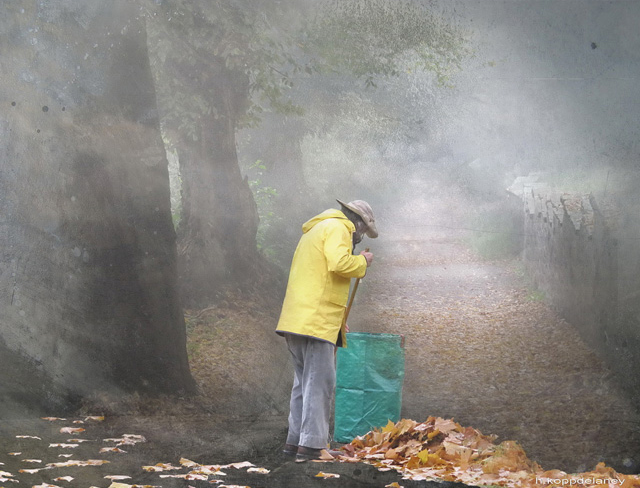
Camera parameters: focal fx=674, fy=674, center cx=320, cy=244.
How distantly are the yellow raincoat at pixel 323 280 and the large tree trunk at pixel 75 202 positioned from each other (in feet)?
5.65

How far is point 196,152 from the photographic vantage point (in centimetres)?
593

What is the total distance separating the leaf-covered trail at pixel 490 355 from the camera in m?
4.71

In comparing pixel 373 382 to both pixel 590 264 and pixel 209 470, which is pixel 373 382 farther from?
pixel 590 264

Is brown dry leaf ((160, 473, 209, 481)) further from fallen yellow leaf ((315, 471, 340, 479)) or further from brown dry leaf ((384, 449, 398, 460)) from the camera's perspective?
brown dry leaf ((384, 449, 398, 460))

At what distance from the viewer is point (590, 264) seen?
5.08 metres

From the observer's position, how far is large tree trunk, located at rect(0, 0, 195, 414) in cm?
489

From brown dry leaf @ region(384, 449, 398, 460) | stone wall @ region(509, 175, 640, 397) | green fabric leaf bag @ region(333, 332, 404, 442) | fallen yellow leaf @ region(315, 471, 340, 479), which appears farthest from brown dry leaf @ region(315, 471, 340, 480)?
stone wall @ region(509, 175, 640, 397)

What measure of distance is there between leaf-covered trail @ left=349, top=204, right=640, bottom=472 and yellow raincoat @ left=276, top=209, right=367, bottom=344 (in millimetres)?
1851

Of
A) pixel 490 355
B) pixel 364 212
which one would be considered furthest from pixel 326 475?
pixel 490 355

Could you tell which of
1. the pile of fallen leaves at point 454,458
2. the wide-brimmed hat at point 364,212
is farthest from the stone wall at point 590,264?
the wide-brimmed hat at point 364,212

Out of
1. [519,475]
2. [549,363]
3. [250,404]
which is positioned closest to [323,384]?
[519,475]

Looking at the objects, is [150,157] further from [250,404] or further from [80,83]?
[250,404]

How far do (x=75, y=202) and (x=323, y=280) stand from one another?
223 cm

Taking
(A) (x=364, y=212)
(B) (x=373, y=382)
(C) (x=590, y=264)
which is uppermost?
(A) (x=364, y=212)
